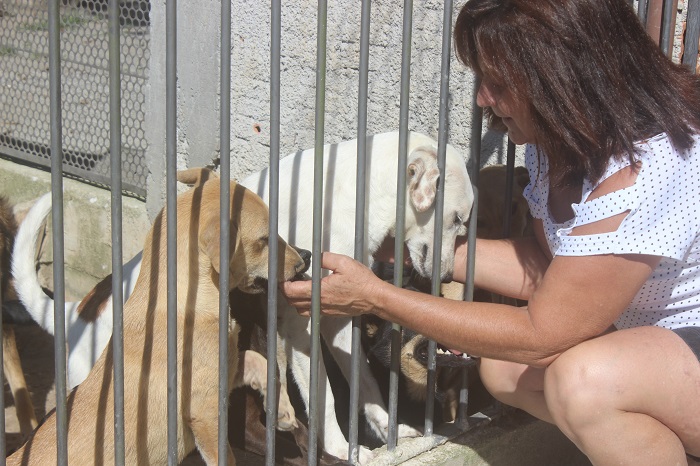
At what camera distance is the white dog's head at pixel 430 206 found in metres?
3.55

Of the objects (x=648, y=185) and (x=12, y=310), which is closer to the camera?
(x=648, y=185)

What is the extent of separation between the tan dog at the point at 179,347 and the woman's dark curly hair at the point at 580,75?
1.01 meters

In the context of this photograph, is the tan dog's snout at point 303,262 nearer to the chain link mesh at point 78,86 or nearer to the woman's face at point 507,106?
the woman's face at point 507,106

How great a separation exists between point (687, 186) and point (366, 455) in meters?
1.52

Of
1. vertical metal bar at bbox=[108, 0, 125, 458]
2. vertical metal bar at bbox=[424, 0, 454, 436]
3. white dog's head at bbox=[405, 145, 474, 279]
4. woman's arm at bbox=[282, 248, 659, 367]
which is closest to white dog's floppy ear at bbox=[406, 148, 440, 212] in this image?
white dog's head at bbox=[405, 145, 474, 279]

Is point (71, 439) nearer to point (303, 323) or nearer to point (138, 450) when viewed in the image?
point (138, 450)

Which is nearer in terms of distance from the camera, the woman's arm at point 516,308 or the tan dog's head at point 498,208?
the woman's arm at point 516,308

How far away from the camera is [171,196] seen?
2514 mm

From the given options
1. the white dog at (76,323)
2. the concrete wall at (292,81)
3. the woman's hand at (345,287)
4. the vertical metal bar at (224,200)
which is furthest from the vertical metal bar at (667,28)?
the white dog at (76,323)

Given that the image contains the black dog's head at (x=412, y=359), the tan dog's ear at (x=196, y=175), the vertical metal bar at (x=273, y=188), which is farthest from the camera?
the black dog's head at (x=412, y=359)

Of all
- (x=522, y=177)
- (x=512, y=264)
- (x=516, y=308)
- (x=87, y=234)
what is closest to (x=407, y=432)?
(x=512, y=264)

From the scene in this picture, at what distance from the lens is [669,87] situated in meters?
2.79

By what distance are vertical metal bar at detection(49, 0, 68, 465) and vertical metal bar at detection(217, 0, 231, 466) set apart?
44 cm

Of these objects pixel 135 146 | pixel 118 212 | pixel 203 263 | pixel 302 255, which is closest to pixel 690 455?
pixel 302 255
